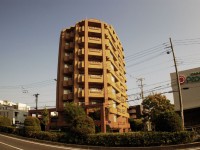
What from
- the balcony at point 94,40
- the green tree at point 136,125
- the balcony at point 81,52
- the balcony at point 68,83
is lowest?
the green tree at point 136,125

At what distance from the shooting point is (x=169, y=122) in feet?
72.7

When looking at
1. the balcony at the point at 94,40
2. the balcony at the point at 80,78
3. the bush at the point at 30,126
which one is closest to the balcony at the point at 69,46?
the balcony at the point at 94,40

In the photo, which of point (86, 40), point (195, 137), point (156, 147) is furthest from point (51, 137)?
point (86, 40)

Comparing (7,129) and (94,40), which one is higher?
(94,40)

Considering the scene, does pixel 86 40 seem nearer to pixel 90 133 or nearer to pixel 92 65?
pixel 92 65

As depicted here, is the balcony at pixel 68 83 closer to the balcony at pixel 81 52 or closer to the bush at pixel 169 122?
the balcony at pixel 81 52

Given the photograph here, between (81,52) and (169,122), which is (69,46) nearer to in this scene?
(81,52)

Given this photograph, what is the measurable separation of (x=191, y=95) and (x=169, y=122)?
1766 cm

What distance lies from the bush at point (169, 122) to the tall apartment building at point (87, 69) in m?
17.3

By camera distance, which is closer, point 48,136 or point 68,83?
point 48,136

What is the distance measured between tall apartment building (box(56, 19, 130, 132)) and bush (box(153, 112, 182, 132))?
56.7 feet

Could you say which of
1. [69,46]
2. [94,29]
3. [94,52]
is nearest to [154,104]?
[94,52]

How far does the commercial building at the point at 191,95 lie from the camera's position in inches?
1444

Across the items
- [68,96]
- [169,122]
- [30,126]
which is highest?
[68,96]
